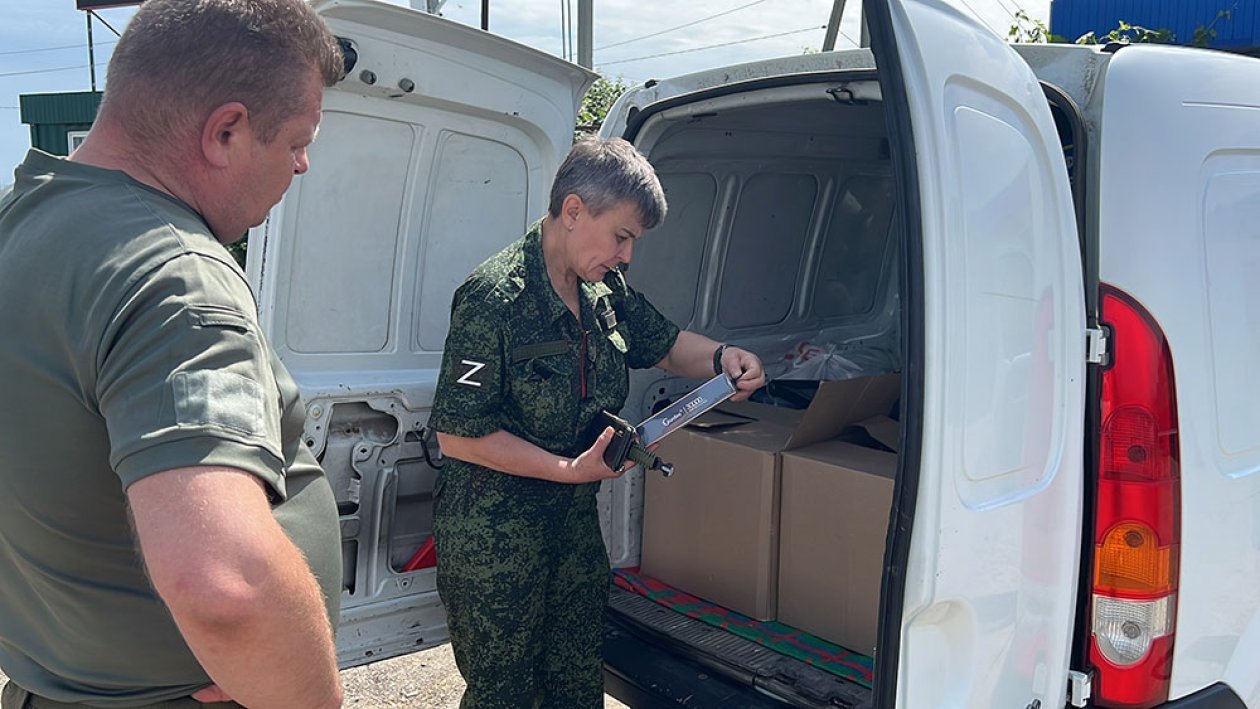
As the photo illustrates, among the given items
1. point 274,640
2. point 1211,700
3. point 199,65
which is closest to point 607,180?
point 199,65

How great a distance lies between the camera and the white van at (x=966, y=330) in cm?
166

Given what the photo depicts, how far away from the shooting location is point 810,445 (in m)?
2.83

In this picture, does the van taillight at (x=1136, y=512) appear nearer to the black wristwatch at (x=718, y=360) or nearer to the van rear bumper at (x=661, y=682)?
the van rear bumper at (x=661, y=682)

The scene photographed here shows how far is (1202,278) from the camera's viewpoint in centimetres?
192

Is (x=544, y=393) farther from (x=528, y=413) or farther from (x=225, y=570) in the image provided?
(x=225, y=570)

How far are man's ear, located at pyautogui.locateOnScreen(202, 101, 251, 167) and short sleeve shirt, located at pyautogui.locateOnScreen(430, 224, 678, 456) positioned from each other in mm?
1023

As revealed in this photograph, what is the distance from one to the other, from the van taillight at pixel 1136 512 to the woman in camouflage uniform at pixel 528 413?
913mm

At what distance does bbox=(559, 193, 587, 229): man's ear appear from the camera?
2320mm

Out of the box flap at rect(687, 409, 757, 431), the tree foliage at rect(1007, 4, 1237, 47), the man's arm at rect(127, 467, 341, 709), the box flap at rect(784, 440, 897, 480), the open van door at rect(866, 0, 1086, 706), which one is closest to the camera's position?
the man's arm at rect(127, 467, 341, 709)

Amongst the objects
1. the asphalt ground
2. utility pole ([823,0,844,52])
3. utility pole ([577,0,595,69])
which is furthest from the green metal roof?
the asphalt ground

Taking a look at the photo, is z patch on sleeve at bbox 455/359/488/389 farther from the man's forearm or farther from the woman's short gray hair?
the man's forearm

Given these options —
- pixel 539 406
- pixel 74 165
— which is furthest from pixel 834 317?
pixel 74 165

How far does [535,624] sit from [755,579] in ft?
2.46

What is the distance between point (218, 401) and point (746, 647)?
76.9 inches
